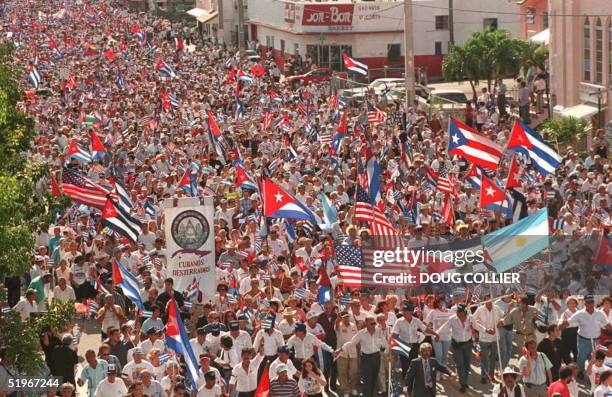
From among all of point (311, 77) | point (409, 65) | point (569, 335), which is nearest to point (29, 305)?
point (569, 335)

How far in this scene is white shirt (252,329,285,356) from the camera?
17.3 m

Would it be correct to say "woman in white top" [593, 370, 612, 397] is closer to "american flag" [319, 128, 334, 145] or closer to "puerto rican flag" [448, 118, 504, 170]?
"puerto rican flag" [448, 118, 504, 170]

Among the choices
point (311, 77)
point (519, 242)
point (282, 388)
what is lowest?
point (282, 388)

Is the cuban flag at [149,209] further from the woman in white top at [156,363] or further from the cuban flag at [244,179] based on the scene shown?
the woman in white top at [156,363]

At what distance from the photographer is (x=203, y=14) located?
3708 inches

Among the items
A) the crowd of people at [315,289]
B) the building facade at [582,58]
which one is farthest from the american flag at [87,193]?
the building facade at [582,58]

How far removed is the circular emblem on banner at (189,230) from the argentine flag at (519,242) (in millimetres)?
4142

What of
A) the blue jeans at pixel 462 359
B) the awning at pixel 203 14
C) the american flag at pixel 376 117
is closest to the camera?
the blue jeans at pixel 462 359

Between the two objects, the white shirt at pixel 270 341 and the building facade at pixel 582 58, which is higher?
the building facade at pixel 582 58

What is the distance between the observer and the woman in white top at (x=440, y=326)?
18359mm

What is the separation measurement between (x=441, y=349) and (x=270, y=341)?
2269mm

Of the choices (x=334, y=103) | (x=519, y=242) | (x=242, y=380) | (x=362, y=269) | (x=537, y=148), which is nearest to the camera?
(x=242, y=380)

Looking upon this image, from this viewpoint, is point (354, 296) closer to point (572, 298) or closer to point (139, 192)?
point (572, 298)

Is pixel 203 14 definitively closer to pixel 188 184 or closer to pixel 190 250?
pixel 188 184
